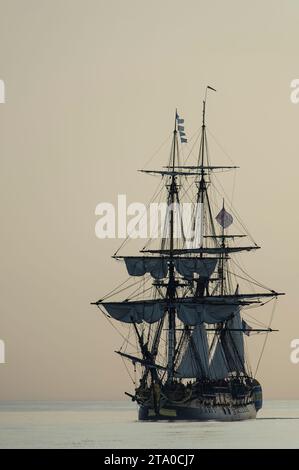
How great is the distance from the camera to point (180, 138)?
649 feet

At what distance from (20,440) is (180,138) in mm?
36190

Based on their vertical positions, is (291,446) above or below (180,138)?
below
